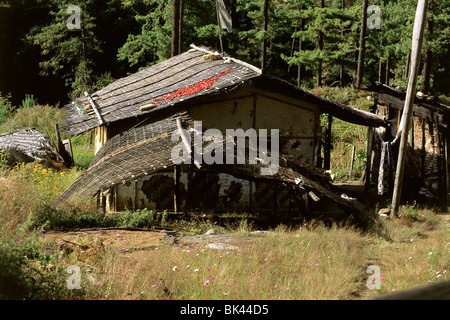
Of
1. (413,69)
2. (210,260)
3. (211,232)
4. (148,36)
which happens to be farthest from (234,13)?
(210,260)

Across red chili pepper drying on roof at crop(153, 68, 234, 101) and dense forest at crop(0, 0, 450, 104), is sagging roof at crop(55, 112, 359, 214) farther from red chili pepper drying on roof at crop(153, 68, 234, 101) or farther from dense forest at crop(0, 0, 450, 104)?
dense forest at crop(0, 0, 450, 104)

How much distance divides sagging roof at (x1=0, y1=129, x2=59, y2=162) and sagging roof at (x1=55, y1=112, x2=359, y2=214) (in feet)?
16.7

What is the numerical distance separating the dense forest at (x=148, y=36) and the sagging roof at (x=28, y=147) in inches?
457

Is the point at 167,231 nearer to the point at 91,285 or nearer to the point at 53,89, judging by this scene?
the point at 91,285

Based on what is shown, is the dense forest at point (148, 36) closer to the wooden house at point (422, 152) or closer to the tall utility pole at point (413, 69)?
the wooden house at point (422, 152)

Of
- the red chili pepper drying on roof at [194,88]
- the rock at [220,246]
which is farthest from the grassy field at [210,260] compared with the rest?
the red chili pepper drying on roof at [194,88]

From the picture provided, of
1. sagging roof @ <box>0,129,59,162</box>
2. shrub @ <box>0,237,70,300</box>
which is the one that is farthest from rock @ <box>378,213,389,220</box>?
sagging roof @ <box>0,129,59,162</box>

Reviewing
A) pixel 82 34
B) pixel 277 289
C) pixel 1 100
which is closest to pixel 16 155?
pixel 1 100

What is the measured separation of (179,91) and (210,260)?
6753mm

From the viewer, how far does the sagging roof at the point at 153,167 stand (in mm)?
9984

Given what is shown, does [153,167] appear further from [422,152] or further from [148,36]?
[148,36]

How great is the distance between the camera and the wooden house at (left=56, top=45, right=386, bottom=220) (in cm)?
1086

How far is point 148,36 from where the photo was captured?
31.4 metres

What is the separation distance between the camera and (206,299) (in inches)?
239
